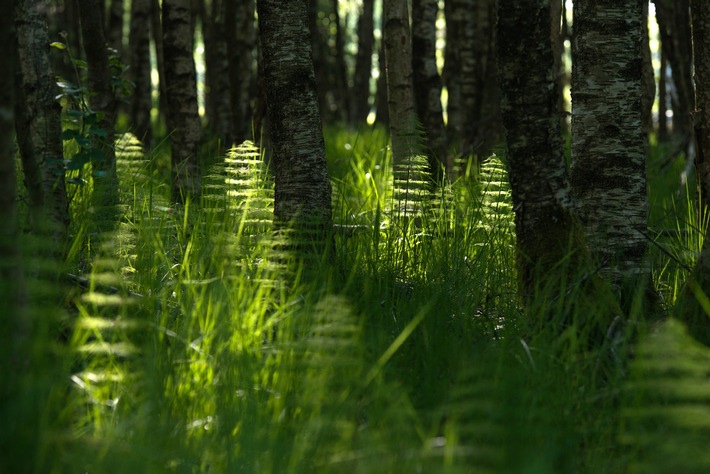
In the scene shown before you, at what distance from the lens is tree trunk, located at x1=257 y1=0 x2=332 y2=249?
3.84 meters

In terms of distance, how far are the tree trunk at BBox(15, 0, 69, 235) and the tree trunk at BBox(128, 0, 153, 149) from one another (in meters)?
6.57

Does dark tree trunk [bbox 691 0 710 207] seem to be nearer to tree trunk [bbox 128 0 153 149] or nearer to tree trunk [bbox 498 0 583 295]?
tree trunk [bbox 498 0 583 295]

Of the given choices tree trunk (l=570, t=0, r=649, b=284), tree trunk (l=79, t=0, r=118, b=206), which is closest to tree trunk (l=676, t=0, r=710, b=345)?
tree trunk (l=570, t=0, r=649, b=284)

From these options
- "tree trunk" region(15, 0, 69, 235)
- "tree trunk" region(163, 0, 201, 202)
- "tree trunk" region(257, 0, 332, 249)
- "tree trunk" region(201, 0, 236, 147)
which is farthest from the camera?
"tree trunk" region(201, 0, 236, 147)

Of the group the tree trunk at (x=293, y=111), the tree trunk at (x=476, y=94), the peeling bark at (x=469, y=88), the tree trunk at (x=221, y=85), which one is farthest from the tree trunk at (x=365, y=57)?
the tree trunk at (x=293, y=111)

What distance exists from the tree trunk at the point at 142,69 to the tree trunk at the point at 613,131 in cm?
746

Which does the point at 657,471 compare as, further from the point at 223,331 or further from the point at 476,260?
the point at 476,260

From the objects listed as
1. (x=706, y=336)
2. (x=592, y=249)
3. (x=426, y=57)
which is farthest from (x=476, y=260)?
(x=426, y=57)

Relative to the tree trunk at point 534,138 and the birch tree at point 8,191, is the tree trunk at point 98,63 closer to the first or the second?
the tree trunk at point 534,138

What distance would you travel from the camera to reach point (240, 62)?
9688 mm

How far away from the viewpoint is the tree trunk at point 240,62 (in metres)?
8.95

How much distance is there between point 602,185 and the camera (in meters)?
3.77

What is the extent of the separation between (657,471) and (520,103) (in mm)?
1658

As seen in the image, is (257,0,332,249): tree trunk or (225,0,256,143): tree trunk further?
(225,0,256,143): tree trunk
